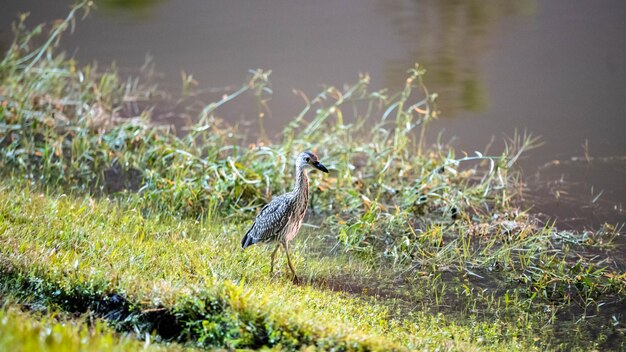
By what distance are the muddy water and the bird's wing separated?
8.82 ft

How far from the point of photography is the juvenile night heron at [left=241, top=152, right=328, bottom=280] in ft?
20.7

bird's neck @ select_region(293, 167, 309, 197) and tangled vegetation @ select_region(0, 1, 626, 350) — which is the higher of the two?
bird's neck @ select_region(293, 167, 309, 197)

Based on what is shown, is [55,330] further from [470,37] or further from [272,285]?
[470,37]

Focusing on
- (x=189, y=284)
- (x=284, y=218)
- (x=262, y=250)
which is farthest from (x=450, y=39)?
(x=189, y=284)

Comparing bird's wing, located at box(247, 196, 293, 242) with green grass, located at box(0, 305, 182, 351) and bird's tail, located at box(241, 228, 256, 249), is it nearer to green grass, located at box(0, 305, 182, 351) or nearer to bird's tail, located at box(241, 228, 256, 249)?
bird's tail, located at box(241, 228, 256, 249)

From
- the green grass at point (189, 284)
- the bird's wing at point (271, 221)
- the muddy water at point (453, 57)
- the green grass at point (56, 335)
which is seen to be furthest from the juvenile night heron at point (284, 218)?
the muddy water at point (453, 57)

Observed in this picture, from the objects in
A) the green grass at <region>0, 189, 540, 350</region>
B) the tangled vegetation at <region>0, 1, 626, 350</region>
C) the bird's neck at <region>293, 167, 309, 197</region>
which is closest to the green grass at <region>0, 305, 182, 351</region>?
the tangled vegetation at <region>0, 1, 626, 350</region>

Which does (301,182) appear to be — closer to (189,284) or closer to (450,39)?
(189,284)

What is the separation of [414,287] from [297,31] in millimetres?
8357

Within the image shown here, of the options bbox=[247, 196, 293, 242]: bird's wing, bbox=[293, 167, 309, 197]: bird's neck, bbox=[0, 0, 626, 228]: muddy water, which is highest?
bbox=[293, 167, 309, 197]: bird's neck

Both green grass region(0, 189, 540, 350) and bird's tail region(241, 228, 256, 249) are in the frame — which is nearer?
green grass region(0, 189, 540, 350)

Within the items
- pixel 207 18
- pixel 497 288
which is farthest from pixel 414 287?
pixel 207 18

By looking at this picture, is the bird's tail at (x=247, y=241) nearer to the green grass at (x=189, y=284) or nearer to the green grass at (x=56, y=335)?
the green grass at (x=189, y=284)

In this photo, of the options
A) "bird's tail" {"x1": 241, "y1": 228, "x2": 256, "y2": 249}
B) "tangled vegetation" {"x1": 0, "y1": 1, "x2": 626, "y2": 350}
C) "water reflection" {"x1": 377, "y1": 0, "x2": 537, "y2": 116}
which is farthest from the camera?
"water reflection" {"x1": 377, "y1": 0, "x2": 537, "y2": 116}
